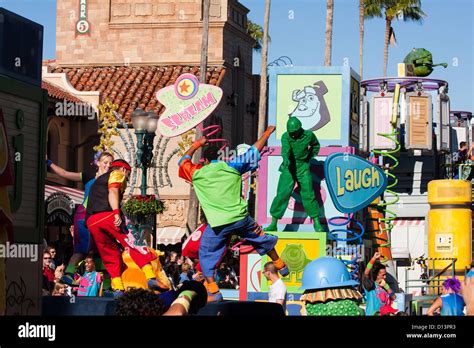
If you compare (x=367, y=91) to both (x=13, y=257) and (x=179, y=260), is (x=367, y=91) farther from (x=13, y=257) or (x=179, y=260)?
(x=13, y=257)

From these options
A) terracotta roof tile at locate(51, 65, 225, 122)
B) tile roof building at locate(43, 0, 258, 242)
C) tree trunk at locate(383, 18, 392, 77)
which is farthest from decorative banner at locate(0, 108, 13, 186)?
tree trunk at locate(383, 18, 392, 77)

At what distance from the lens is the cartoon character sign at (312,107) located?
63.4ft

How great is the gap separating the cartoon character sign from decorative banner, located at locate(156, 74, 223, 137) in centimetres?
473

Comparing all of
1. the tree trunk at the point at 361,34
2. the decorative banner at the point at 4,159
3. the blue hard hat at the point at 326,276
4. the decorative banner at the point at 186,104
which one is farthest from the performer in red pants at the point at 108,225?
the tree trunk at the point at 361,34

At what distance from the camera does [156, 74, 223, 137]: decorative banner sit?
14.6m

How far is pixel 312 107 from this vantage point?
63.6 feet

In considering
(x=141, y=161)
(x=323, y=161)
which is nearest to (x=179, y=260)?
(x=141, y=161)

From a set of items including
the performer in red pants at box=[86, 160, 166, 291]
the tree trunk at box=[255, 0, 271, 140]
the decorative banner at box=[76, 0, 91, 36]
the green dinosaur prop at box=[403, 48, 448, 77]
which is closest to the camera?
the performer in red pants at box=[86, 160, 166, 291]

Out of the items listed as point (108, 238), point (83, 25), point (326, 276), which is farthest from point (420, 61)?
point (326, 276)

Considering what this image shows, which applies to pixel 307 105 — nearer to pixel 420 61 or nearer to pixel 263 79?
pixel 420 61

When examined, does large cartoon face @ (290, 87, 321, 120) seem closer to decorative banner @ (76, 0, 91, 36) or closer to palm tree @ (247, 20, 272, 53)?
decorative banner @ (76, 0, 91, 36)

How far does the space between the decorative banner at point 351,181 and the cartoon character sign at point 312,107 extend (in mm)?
1230

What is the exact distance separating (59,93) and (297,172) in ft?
59.1

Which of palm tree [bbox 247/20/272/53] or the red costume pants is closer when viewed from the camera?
the red costume pants
